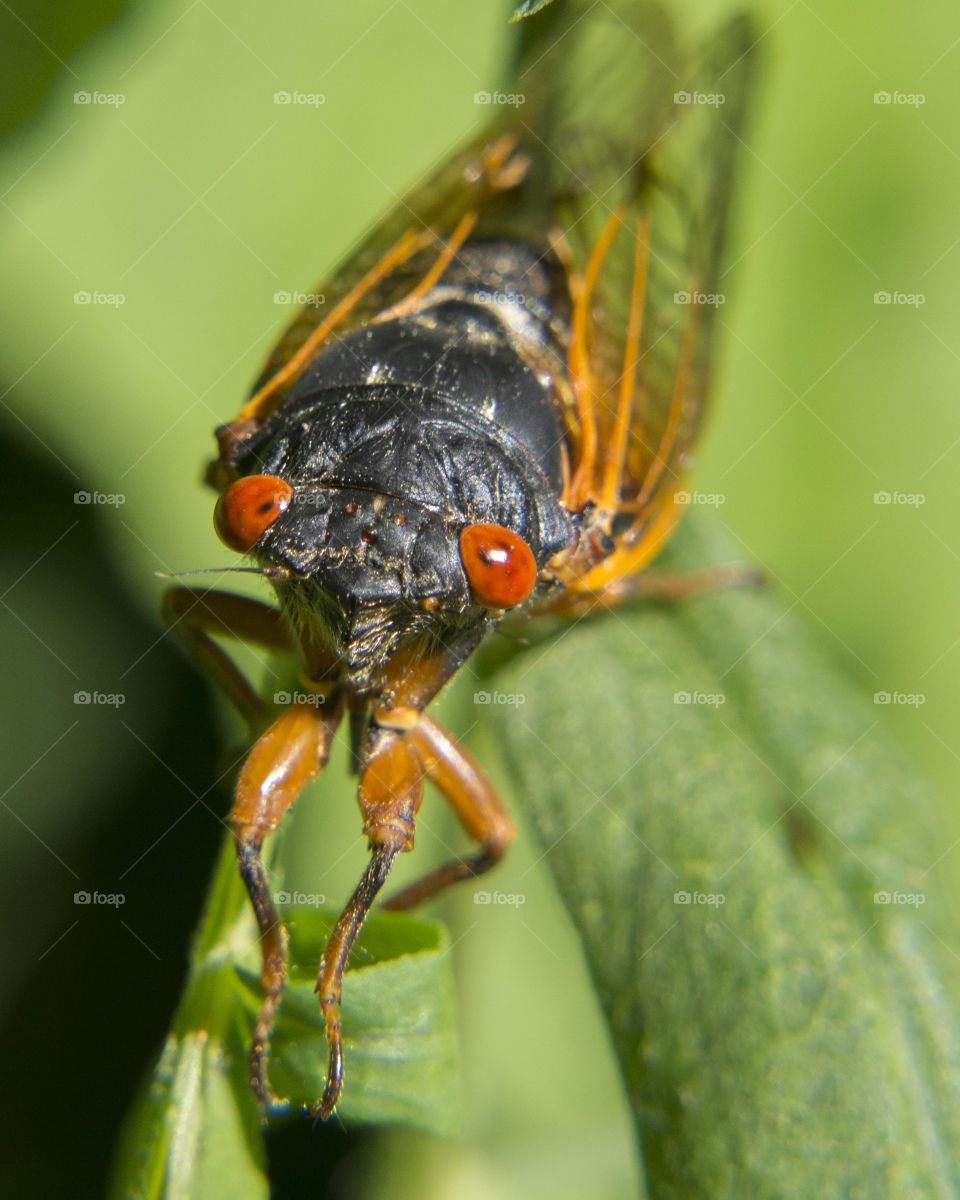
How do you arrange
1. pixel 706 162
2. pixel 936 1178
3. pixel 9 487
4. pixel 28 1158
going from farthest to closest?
pixel 706 162
pixel 9 487
pixel 28 1158
pixel 936 1178

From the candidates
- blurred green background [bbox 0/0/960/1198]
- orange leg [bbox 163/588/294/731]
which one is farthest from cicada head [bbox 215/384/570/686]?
blurred green background [bbox 0/0/960/1198]

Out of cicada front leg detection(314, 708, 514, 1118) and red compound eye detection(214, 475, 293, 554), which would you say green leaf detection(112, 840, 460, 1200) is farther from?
red compound eye detection(214, 475, 293, 554)

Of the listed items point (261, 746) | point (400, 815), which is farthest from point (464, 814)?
point (261, 746)

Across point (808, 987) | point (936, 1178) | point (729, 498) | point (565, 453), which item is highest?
point (565, 453)

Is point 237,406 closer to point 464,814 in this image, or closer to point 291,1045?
point 464,814

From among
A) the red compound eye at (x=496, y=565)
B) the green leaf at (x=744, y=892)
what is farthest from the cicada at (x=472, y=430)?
the green leaf at (x=744, y=892)

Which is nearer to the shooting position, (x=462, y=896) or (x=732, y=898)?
(x=732, y=898)

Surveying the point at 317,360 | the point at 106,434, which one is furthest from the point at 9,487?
the point at 317,360

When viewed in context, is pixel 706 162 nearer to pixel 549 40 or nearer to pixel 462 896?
pixel 549 40
